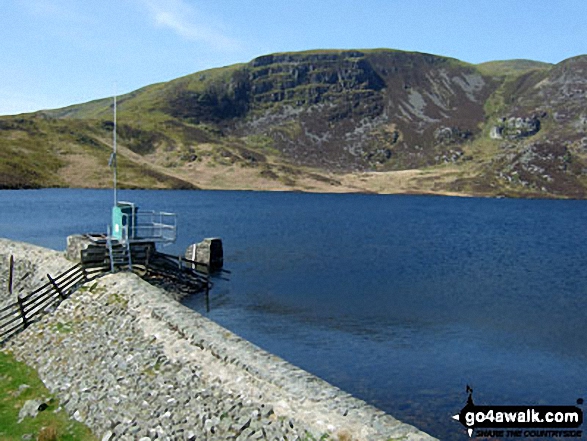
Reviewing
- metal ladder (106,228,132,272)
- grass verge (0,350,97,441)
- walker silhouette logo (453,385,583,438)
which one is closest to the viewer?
grass verge (0,350,97,441)

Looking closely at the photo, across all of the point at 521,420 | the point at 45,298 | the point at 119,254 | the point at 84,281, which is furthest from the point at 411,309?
the point at 45,298

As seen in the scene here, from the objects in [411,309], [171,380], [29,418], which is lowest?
[411,309]

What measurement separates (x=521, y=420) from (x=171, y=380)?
14.8m

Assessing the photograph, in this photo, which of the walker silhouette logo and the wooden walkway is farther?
the wooden walkway

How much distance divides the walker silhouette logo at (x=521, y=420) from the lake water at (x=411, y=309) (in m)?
0.63

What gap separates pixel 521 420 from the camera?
23141 mm

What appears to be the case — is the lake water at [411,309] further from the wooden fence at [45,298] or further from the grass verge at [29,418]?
the grass verge at [29,418]

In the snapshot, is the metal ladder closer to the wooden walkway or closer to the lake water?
the wooden walkway

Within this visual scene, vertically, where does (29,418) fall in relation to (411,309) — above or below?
above

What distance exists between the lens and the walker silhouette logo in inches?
877

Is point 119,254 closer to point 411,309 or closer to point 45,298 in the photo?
point 45,298

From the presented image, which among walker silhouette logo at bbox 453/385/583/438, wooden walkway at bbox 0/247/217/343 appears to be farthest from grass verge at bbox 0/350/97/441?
walker silhouette logo at bbox 453/385/583/438

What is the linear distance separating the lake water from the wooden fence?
32.2 ft

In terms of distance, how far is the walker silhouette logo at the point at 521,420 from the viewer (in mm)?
22266
